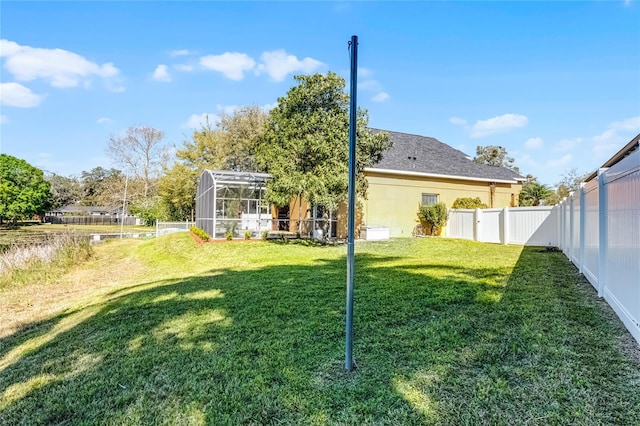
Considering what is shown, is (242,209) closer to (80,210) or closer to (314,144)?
(314,144)

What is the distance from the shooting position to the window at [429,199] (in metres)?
18.6

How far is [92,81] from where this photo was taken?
17406mm

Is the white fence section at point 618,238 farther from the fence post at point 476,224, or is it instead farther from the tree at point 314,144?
the fence post at point 476,224

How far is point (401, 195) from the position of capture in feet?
59.4

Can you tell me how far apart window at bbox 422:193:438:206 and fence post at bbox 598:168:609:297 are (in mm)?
14093

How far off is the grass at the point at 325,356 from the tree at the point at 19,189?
4082 centimetres

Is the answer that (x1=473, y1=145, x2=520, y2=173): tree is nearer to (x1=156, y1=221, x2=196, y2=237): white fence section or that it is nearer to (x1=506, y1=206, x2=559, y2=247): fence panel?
(x1=506, y1=206, x2=559, y2=247): fence panel

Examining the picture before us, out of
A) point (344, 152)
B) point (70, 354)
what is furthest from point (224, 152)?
point (70, 354)

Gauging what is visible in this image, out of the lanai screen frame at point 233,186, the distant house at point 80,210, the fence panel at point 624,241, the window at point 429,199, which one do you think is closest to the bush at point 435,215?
the window at point 429,199

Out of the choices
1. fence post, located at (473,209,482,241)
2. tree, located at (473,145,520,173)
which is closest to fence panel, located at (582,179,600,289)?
fence post, located at (473,209,482,241)

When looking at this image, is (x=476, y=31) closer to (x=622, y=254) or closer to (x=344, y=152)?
(x=344, y=152)

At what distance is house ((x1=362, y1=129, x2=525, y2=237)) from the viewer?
1758cm

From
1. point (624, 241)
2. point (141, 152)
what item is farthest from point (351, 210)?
point (141, 152)

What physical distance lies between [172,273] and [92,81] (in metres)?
14.4
